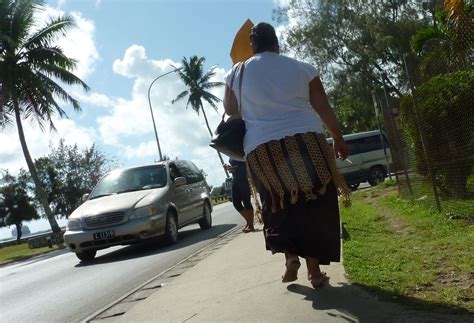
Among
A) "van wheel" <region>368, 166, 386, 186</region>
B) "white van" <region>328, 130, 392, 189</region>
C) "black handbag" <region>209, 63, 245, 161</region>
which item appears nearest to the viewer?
"black handbag" <region>209, 63, 245, 161</region>

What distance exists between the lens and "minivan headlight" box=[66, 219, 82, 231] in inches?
371

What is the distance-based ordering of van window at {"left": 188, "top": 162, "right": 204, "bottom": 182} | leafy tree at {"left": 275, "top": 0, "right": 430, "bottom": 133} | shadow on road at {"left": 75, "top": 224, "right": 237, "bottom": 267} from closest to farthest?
1. shadow on road at {"left": 75, "top": 224, "right": 237, "bottom": 267}
2. van window at {"left": 188, "top": 162, "right": 204, "bottom": 182}
3. leafy tree at {"left": 275, "top": 0, "right": 430, "bottom": 133}

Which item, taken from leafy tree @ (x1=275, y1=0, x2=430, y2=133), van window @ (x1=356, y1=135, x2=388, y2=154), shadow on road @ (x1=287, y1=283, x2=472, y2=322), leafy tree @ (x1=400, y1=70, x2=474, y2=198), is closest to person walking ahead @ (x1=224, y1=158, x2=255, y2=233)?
leafy tree @ (x1=400, y1=70, x2=474, y2=198)

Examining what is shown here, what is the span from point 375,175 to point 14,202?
121 feet

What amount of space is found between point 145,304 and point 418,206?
5153mm

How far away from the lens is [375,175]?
21.5 metres

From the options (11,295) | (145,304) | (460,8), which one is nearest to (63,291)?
(11,295)

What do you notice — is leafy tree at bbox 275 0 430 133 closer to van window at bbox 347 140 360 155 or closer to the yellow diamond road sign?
van window at bbox 347 140 360 155

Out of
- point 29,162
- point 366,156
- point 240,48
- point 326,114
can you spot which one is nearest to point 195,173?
point 240,48

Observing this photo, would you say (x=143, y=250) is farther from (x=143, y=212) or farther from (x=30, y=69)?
(x=30, y=69)

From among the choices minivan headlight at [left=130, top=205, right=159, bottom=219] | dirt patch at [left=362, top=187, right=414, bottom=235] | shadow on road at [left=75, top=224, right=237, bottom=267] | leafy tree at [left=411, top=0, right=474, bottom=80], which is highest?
leafy tree at [left=411, top=0, right=474, bottom=80]

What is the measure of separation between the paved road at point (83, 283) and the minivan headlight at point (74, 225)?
2.14ft

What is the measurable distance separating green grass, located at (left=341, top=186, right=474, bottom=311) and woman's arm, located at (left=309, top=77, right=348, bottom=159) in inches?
35.5

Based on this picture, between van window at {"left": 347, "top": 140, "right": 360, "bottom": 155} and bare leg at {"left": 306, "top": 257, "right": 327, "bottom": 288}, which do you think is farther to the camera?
van window at {"left": 347, "top": 140, "right": 360, "bottom": 155}
